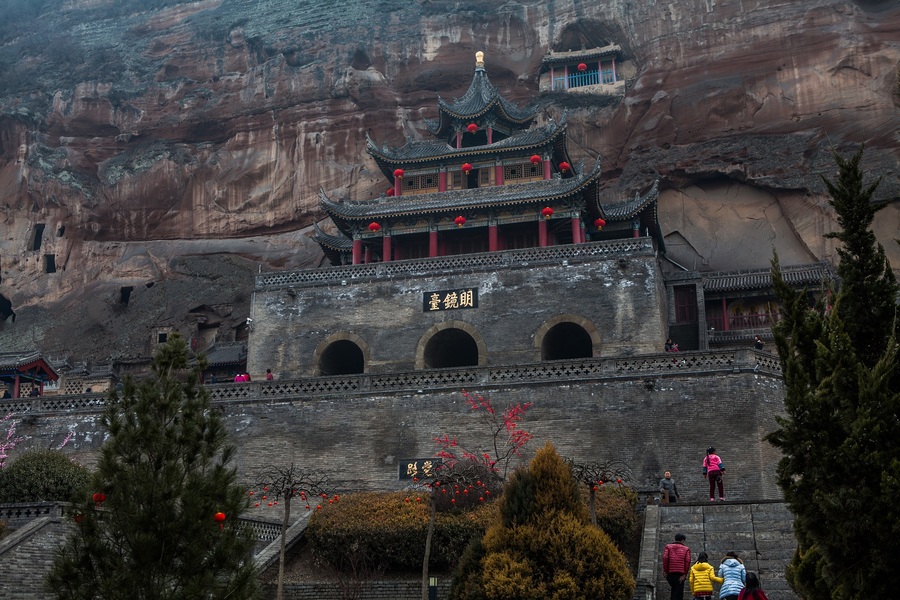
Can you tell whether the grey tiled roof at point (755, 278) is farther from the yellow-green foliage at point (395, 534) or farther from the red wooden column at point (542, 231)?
the yellow-green foliage at point (395, 534)

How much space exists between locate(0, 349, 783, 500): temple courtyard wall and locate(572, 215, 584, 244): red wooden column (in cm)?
797

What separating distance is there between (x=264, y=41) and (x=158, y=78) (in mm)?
5376

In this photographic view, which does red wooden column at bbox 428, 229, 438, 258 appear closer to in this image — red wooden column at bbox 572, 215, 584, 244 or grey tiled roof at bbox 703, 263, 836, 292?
red wooden column at bbox 572, 215, 584, 244

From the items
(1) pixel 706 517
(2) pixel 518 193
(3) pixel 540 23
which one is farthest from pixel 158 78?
(1) pixel 706 517

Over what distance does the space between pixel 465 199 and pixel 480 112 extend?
169 inches

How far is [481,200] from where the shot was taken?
30.3 meters

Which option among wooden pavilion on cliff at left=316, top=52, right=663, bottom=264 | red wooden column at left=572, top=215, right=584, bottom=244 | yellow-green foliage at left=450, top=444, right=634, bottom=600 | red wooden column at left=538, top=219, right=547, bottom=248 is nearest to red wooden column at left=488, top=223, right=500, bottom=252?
wooden pavilion on cliff at left=316, top=52, right=663, bottom=264

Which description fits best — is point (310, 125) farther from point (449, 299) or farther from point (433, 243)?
point (449, 299)

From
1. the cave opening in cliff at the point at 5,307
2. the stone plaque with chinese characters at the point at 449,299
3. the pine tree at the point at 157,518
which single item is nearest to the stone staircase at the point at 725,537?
the pine tree at the point at 157,518

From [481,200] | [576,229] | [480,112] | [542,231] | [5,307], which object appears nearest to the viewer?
[576,229]

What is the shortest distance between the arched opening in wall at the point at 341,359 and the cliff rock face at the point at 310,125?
9.91 m

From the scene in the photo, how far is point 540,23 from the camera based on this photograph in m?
41.7

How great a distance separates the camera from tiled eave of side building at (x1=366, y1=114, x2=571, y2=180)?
32.0 metres

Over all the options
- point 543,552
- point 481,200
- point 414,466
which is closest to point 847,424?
point 543,552
